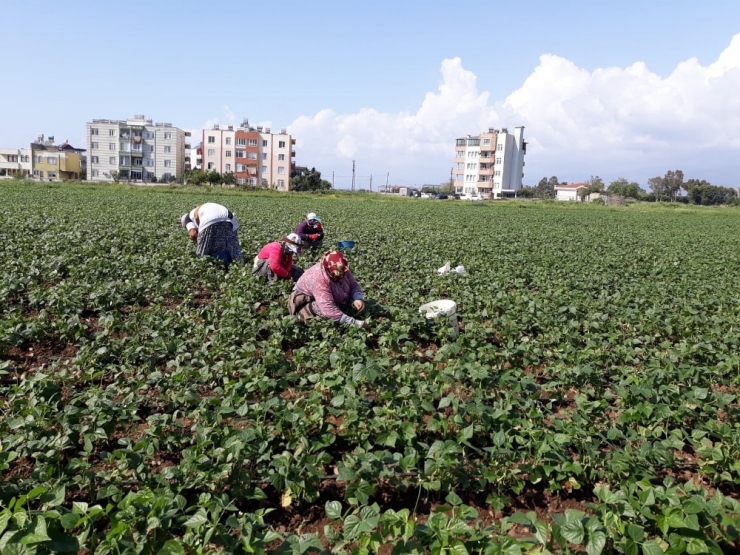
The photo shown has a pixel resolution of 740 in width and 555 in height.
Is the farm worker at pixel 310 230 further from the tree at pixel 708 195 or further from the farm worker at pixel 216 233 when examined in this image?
the tree at pixel 708 195

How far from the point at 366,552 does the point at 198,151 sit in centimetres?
9893

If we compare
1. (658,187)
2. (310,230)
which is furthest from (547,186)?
(310,230)

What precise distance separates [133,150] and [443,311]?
296ft

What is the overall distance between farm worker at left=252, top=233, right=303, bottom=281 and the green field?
387 mm

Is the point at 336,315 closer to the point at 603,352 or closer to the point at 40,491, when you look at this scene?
the point at 603,352

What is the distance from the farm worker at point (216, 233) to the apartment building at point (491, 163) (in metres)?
89.3

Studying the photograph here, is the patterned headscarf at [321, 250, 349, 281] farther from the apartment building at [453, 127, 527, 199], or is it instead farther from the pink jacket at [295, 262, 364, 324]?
the apartment building at [453, 127, 527, 199]

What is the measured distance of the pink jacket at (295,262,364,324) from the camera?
6.28 metres

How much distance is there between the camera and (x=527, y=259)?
500 inches

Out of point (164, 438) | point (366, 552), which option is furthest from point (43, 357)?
point (366, 552)

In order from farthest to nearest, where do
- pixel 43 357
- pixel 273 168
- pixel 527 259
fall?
pixel 273 168
pixel 527 259
pixel 43 357

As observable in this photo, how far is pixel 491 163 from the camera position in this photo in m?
98.6

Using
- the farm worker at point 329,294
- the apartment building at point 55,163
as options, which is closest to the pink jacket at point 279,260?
the farm worker at point 329,294

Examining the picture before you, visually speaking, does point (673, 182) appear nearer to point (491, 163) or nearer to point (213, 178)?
point (491, 163)
